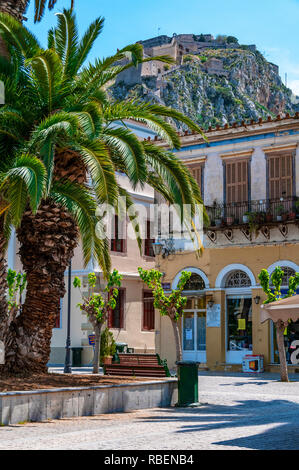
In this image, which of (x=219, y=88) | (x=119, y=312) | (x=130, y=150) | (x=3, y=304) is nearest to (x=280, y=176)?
(x=119, y=312)

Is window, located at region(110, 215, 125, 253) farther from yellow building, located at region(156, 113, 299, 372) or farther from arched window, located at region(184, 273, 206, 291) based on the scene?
arched window, located at region(184, 273, 206, 291)

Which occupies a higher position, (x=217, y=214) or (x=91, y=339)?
(x=217, y=214)

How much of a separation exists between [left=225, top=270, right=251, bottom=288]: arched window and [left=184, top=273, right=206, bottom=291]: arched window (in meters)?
1.19

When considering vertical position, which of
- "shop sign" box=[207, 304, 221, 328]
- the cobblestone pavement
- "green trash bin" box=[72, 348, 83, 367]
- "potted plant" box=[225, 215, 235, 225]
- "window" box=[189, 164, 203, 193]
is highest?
"window" box=[189, 164, 203, 193]

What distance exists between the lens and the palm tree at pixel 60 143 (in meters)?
14.3

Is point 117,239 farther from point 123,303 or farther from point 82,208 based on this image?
point 82,208

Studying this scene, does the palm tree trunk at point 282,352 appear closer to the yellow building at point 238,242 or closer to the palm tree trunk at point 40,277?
the yellow building at point 238,242

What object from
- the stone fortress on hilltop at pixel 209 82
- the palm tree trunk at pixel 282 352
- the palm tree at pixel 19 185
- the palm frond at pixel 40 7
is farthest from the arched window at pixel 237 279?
the stone fortress on hilltop at pixel 209 82

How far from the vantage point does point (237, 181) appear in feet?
96.7

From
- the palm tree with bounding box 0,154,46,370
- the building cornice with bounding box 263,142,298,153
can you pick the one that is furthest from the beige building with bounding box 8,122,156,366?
the palm tree with bounding box 0,154,46,370

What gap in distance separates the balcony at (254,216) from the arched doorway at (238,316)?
1735mm

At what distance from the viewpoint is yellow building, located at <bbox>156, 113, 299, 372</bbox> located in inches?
1095

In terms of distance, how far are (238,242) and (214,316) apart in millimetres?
3127

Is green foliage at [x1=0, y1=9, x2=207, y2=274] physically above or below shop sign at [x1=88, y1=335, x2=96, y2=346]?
above
